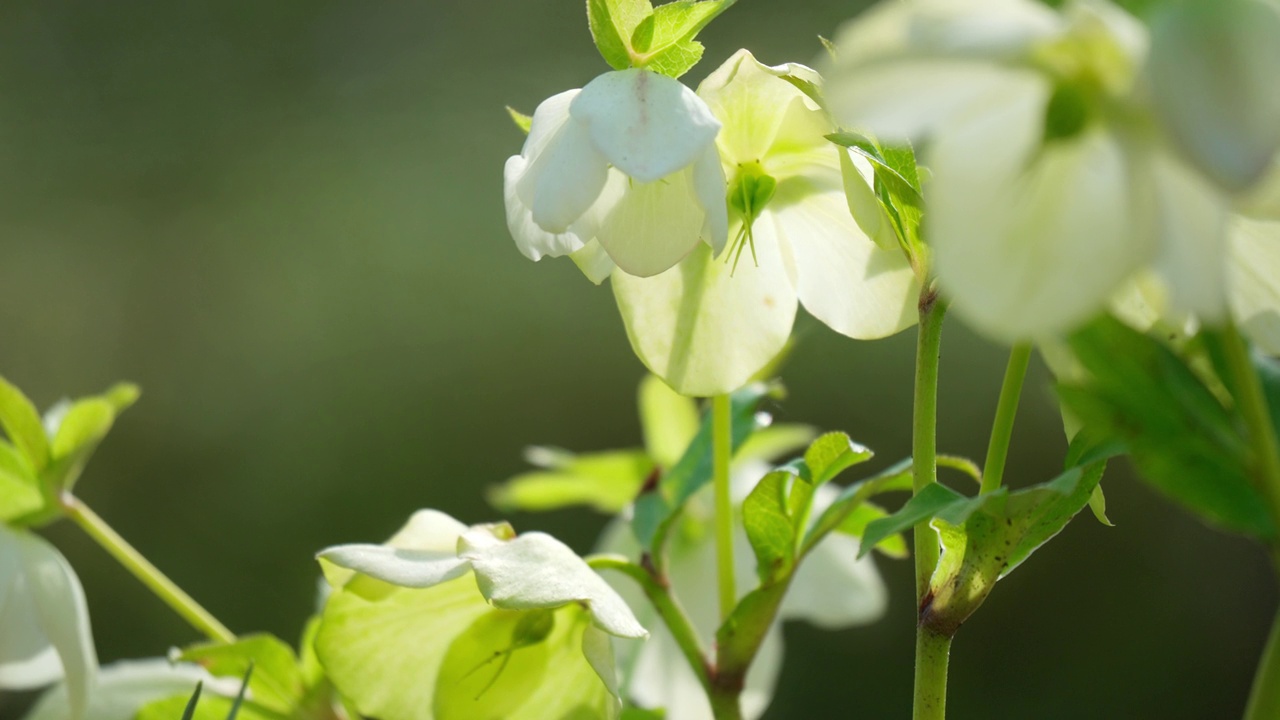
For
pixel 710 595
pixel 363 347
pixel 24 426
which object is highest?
pixel 24 426

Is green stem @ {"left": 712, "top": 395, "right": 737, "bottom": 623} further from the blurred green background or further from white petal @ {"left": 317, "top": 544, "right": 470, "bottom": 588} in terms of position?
the blurred green background

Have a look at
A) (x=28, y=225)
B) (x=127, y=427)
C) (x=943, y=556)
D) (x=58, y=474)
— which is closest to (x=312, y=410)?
(x=127, y=427)

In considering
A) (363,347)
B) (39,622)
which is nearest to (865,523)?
(39,622)

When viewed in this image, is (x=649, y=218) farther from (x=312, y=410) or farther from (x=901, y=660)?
(x=312, y=410)

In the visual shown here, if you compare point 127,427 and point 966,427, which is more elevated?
point 127,427

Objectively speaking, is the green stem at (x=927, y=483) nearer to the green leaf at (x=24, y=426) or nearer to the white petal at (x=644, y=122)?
the white petal at (x=644, y=122)

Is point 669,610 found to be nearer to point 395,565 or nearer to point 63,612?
point 395,565
